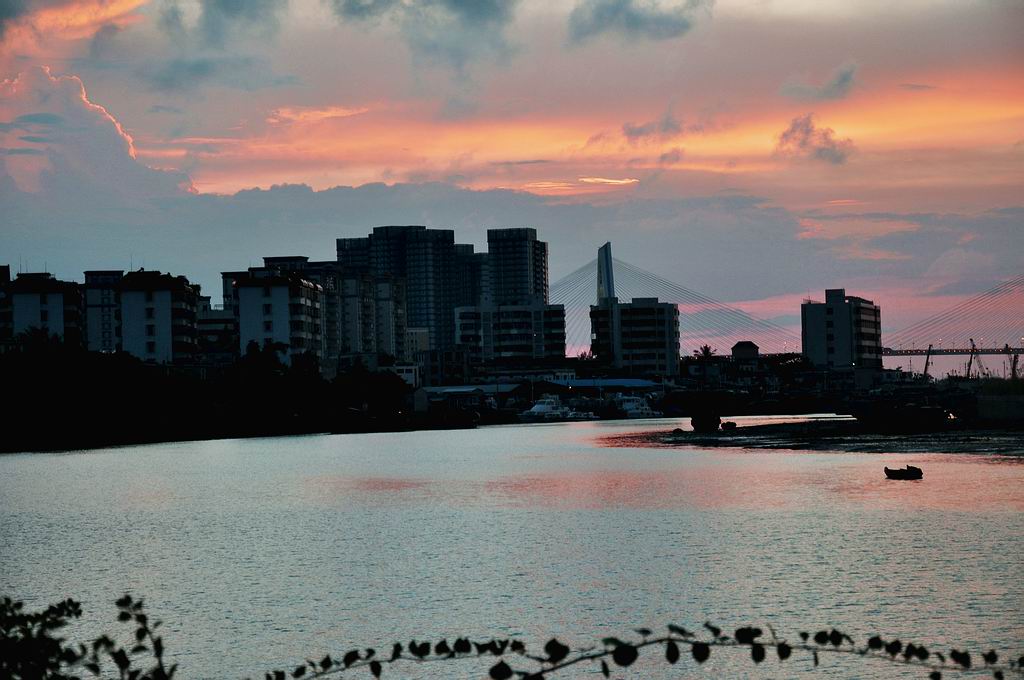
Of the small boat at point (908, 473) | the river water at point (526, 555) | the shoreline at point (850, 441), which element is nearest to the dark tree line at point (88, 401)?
the river water at point (526, 555)

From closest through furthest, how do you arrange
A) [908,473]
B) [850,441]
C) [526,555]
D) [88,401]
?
[526,555] < [908,473] < [850,441] < [88,401]

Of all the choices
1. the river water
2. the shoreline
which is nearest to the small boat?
the river water

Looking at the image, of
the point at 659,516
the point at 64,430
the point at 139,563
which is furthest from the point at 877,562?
the point at 64,430

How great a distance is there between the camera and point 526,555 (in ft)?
189

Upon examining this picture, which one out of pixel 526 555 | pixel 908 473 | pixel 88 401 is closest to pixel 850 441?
pixel 908 473

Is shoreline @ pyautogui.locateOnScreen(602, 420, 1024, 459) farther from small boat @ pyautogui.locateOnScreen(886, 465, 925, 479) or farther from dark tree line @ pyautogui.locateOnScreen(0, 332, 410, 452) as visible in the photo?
dark tree line @ pyautogui.locateOnScreen(0, 332, 410, 452)

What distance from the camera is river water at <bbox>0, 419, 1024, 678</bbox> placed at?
4006cm

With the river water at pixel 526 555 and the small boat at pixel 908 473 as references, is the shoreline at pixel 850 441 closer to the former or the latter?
the river water at pixel 526 555

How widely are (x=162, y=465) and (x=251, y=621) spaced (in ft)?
313

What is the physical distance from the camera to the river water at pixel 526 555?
40.1 metres

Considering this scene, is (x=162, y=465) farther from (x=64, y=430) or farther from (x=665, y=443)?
(x=665, y=443)

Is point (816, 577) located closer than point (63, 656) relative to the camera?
No

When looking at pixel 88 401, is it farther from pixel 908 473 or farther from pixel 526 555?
pixel 526 555

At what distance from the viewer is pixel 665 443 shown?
168375 mm
